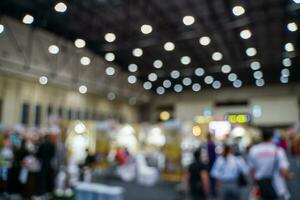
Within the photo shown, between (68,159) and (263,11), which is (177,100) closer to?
(263,11)

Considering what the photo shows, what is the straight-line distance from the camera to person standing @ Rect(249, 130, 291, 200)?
353 centimetres

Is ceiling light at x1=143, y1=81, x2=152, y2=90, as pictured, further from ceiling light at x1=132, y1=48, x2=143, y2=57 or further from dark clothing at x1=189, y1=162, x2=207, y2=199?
dark clothing at x1=189, y1=162, x2=207, y2=199

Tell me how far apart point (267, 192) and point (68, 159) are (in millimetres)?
6655

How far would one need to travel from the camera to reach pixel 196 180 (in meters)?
5.88

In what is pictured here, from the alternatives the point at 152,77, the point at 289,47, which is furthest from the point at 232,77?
the point at 289,47

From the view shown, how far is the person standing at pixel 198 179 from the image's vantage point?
229 inches

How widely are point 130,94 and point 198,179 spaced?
15683 mm

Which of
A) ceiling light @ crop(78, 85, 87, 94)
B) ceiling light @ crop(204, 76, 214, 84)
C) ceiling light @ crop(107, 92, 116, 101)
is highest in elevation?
ceiling light @ crop(204, 76, 214, 84)

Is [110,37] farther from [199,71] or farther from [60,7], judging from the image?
[199,71]

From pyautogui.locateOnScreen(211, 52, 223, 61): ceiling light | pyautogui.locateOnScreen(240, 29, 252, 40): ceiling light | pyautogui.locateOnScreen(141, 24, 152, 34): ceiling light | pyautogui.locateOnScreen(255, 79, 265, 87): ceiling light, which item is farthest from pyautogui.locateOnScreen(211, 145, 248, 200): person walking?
pyautogui.locateOnScreen(255, 79, 265, 87): ceiling light

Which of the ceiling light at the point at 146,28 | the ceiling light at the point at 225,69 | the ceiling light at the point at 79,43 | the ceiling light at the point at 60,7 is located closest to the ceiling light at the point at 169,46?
the ceiling light at the point at 146,28

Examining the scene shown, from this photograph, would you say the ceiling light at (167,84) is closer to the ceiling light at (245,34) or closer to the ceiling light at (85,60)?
the ceiling light at (85,60)

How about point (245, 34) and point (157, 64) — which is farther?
point (157, 64)

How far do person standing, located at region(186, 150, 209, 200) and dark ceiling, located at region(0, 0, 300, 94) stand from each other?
21.4 feet
